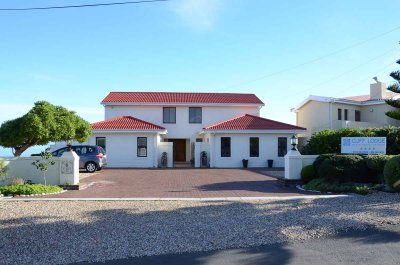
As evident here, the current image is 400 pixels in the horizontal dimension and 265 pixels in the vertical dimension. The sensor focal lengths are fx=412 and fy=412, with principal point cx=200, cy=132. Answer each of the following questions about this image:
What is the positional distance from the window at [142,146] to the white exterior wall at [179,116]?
4.34 m

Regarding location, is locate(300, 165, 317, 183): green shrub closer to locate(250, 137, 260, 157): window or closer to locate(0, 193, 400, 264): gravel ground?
locate(0, 193, 400, 264): gravel ground

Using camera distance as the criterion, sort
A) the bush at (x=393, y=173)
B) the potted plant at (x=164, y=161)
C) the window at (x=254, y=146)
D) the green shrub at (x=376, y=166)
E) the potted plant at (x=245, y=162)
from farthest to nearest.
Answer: the window at (x=254, y=146) → the potted plant at (x=164, y=161) → the potted plant at (x=245, y=162) → the green shrub at (x=376, y=166) → the bush at (x=393, y=173)

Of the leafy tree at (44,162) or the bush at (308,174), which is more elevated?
the leafy tree at (44,162)

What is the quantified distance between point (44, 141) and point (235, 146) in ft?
51.8

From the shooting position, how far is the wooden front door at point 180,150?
3700 cm

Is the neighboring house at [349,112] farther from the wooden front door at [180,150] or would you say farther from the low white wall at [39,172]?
the low white wall at [39,172]

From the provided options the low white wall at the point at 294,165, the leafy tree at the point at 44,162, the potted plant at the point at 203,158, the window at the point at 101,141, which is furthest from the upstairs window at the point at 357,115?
the leafy tree at the point at 44,162

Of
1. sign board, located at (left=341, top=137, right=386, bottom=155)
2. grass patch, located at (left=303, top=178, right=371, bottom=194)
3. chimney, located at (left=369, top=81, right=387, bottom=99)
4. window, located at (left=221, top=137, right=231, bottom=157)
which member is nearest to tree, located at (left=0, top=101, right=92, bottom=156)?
grass patch, located at (left=303, top=178, right=371, bottom=194)

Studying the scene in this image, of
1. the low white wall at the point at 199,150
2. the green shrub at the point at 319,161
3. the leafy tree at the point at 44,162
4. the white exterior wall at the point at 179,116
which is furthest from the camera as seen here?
the white exterior wall at the point at 179,116

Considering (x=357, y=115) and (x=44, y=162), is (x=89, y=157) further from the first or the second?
(x=357, y=115)

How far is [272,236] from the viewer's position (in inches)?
298

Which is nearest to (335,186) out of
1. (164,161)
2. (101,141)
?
(164,161)

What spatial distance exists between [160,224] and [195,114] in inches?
1075

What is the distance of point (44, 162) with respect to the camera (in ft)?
51.7
